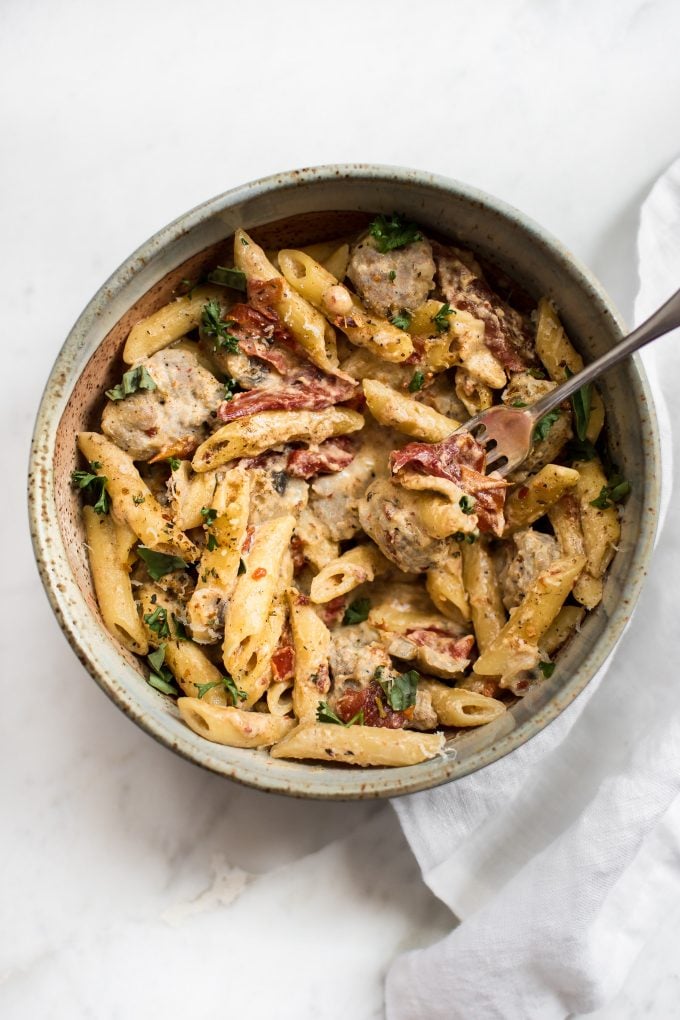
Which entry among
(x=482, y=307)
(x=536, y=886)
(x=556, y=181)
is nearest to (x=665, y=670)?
(x=536, y=886)

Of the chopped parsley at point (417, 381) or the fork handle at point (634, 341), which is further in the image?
the chopped parsley at point (417, 381)

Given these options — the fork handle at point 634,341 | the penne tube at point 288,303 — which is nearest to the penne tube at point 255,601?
the penne tube at point 288,303

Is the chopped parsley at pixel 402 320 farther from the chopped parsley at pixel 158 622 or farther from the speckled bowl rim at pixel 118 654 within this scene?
the chopped parsley at pixel 158 622

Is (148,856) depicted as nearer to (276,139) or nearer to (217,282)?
(217,282)

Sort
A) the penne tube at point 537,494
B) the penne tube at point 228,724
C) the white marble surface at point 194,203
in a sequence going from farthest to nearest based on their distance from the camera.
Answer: the white marble surface at point 194,203, the penne tube at point 537,494, the penne tube at point 228,724

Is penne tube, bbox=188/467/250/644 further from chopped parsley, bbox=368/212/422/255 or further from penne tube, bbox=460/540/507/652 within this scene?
chopped parsley, bbox=368/212/422/255

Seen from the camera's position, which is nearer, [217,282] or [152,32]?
[217,282]
